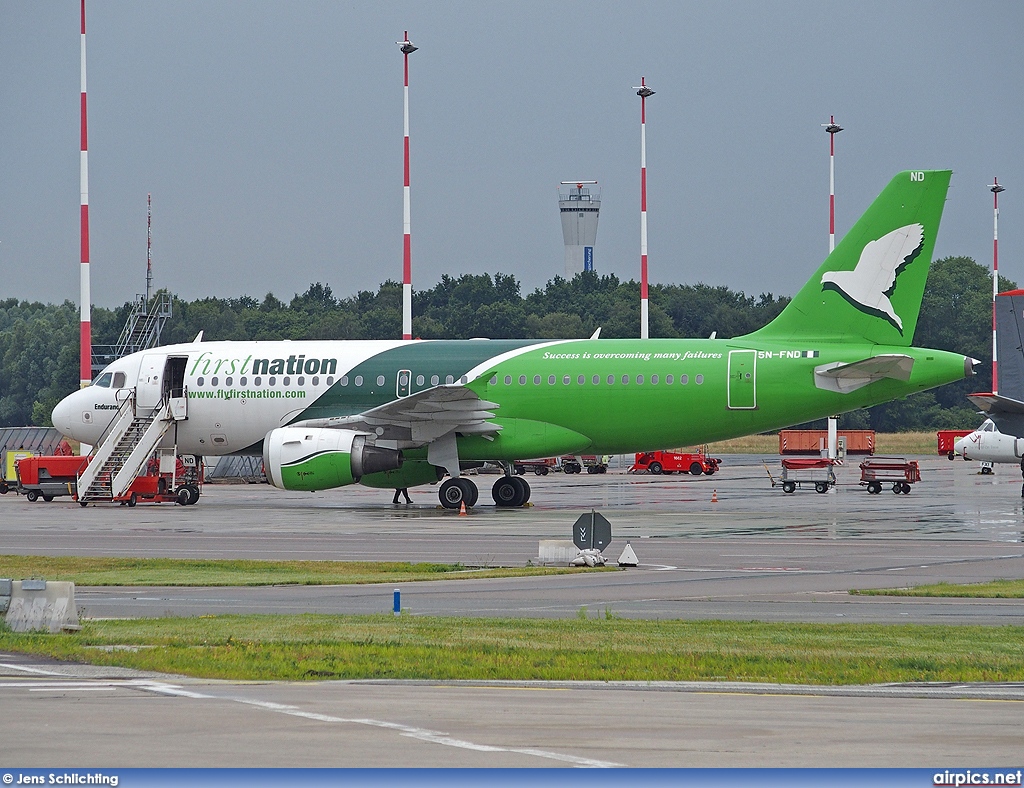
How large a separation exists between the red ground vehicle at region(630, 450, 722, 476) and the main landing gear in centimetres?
2182

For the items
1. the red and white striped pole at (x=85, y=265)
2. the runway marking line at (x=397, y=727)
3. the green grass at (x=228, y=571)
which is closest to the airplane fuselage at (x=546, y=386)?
the red and white striped pole at (x=85, y=265)

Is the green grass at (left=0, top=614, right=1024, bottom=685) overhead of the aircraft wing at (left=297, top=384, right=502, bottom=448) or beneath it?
beneath

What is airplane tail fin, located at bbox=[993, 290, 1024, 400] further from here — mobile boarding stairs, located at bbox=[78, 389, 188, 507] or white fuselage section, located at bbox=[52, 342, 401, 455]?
mobile boarding stairs, located at bbox=[78, 389, 188, 507]

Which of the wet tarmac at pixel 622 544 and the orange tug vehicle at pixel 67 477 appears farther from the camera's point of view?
the orange tug vehicle at pixel 67 477

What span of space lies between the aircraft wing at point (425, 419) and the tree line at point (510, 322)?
61.4m

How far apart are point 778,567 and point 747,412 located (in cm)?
1310

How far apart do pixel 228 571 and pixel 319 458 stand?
42.0 ft

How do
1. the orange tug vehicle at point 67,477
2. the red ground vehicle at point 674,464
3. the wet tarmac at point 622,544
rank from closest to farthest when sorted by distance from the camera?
the wet tarmac at point 622,544
the orange tug vehicle at point 67,477
the red ground vehicle at point 674,464

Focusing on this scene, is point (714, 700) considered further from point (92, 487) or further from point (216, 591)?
point (92, 487)

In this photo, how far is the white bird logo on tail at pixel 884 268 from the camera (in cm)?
3397

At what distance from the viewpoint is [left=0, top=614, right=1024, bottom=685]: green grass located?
38.0 ft

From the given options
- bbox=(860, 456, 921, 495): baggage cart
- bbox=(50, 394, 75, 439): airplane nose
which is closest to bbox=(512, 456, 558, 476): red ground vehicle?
bbox=(860, 456, 921, 495): baggage cart

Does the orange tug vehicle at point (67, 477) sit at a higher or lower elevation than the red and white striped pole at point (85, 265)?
lower

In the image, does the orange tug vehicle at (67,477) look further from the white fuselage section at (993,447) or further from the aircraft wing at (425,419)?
the white fuselage section at (993,447)
